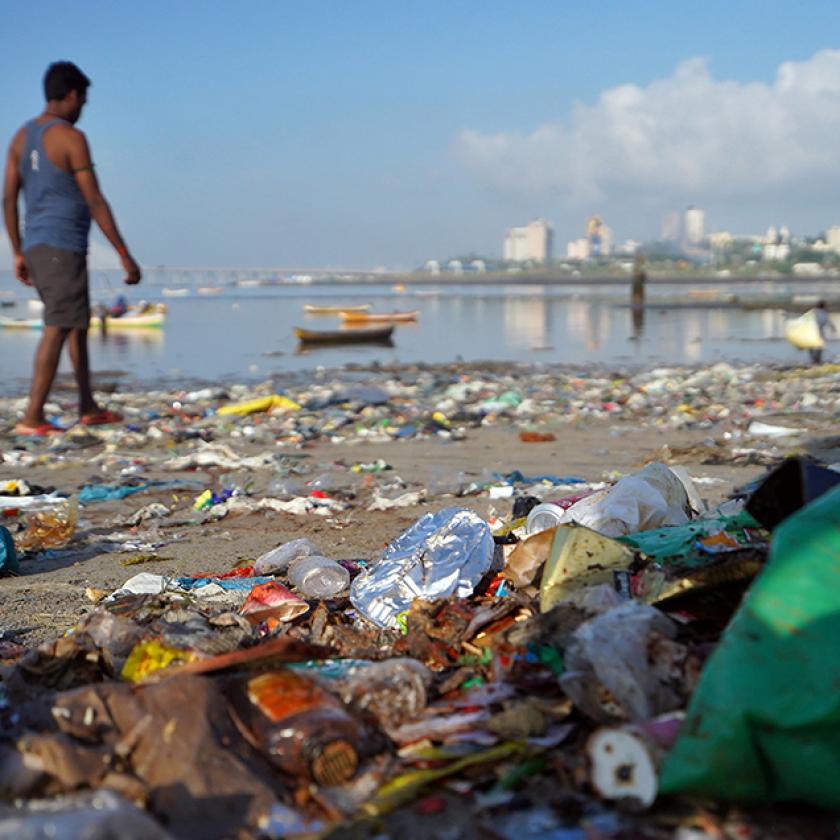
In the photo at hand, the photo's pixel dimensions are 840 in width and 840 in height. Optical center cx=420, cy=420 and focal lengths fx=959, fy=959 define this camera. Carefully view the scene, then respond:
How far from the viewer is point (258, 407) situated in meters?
7.94

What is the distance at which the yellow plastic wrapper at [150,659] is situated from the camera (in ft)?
6.92

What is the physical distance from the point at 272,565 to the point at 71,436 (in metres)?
3.69

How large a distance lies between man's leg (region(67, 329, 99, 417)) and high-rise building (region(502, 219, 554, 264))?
152 meters

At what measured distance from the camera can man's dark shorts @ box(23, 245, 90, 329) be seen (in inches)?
240

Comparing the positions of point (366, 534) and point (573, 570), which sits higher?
point (573, 570)

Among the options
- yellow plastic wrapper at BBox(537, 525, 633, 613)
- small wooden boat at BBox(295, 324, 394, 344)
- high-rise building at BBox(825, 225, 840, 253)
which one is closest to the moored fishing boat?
small wooden boat at BBox(295, 324, 394, 344)

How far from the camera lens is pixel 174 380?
12680mm

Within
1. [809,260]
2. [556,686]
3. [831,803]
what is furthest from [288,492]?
[809,260]

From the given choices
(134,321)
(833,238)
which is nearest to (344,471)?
(134,321)

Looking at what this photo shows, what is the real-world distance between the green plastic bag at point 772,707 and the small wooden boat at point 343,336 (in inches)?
692

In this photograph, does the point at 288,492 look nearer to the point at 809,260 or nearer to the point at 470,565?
the point at 470,565

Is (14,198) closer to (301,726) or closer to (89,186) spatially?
(89,186)

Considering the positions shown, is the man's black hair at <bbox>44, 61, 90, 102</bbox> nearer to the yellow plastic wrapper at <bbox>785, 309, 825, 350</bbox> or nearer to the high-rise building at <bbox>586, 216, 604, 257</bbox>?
the yellow plastic wrapper at <bbox>785, 309, 825, 350</bbox>

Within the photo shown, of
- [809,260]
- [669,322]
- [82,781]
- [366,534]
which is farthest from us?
[809,260]
